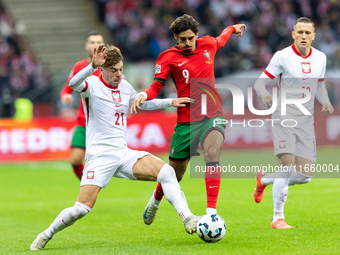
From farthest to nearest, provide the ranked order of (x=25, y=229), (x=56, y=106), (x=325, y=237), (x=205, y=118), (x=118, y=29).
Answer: (x=118, y=29)
(x=56, y=106)
(x=25, y=229)
(x=205, y=118)
(x=325, y=237)

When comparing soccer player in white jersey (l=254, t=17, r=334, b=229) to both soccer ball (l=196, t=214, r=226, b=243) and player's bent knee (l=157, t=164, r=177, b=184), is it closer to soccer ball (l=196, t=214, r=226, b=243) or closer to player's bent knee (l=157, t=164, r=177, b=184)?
soccer ball (l=196, t=214, r=226, b=243)

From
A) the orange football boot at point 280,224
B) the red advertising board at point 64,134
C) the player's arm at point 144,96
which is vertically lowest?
the red advertising board at point 64,134

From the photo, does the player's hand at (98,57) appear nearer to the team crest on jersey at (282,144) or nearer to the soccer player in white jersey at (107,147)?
the soccer player in white jersey at (107,147)

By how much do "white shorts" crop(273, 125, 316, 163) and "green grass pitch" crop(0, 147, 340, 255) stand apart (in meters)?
0.90

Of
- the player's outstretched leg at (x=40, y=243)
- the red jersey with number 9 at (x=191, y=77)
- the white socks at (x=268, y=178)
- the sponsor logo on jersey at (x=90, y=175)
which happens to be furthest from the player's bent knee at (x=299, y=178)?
the player's outstretched leg at (x=40, y=243)

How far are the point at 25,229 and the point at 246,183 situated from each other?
613 cm

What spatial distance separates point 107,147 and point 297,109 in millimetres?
2398

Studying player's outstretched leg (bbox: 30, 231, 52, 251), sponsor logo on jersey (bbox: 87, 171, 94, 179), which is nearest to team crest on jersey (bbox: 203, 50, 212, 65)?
sponsor logo on jersey (bbox: 87, 171, 94, 179)

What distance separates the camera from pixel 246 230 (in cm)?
661

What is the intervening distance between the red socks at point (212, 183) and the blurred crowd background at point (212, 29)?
45.0ft

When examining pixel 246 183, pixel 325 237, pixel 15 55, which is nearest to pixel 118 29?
pixel 15 55

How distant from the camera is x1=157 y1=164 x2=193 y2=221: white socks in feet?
18.6

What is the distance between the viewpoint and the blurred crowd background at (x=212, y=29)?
20.9m

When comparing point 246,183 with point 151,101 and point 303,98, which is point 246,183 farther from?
point 151,101
